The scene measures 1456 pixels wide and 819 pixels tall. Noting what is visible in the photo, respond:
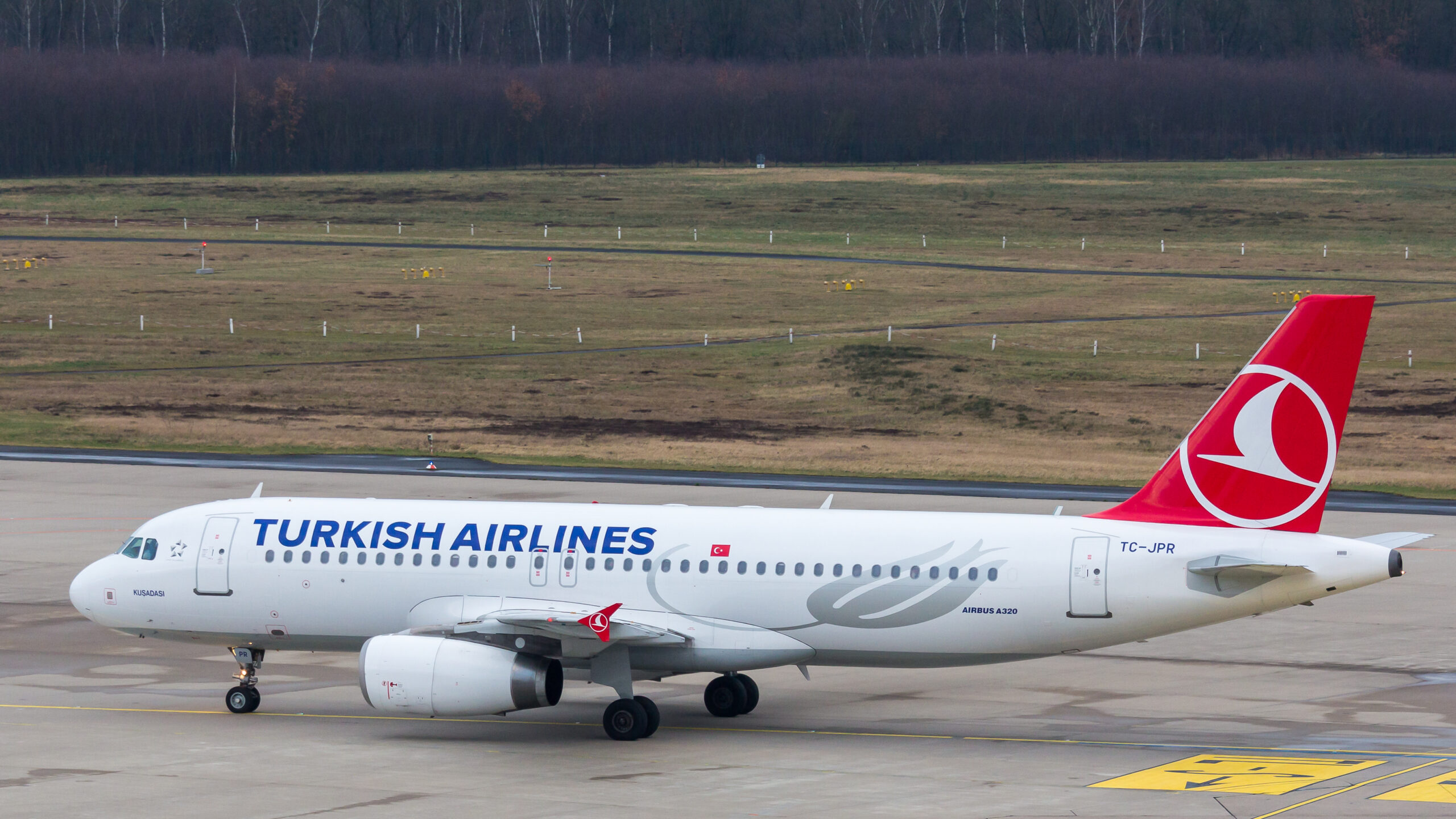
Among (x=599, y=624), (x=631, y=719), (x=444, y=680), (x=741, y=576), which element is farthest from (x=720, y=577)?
(x=444, y=680)

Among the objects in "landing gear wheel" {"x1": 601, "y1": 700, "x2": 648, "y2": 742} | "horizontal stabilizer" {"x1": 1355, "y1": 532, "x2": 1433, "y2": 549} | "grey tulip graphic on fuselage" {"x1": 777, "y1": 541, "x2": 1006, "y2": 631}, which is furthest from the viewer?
"landing gear wheel" {"x1": 601, "y1": 700, "x2": 648, "y2": 742}

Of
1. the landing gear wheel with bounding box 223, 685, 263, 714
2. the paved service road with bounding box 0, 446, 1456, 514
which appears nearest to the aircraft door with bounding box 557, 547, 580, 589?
the landing gear wheel with bounding box 223, 685, 263, 714

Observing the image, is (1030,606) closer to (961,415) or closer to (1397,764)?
(1397,764)

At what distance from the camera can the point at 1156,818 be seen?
80.6 ft

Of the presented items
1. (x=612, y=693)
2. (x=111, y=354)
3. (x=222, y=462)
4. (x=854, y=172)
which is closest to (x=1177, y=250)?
(x=854, y=172)

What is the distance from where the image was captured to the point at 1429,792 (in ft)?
85.3

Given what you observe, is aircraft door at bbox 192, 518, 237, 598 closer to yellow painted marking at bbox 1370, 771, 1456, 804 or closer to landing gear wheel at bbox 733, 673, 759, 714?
landing gear wheel at bbox 733, 673, 759, 714

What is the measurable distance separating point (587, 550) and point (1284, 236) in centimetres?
→ 12982

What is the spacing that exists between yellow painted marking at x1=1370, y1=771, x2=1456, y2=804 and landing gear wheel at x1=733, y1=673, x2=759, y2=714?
1164cm

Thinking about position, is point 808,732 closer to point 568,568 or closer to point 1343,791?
point 568,568

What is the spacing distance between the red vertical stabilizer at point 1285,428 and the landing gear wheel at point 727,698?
8844mm

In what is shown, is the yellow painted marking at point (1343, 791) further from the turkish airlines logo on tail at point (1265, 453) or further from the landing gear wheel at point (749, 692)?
the landing gear wheel at point (749, 692)

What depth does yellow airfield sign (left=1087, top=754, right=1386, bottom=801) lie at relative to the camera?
26.5 meters

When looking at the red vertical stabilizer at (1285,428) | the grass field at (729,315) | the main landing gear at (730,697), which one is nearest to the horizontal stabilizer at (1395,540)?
the red vertical stabilizer at (1285,428)
